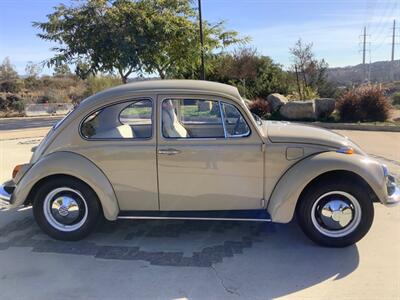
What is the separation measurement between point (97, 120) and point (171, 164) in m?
0.98

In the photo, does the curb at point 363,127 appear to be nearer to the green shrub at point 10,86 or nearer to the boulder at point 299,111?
the boulder at point 299,111

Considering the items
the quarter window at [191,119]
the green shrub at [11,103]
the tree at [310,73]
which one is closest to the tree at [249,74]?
the tree at [310,73]

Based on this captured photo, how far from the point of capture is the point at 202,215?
420cm

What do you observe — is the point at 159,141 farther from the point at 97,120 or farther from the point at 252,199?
the point at 252,199

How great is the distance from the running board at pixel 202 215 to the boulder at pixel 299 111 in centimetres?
1108

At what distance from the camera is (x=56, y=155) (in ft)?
13.9

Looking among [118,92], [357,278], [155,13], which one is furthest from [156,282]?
[155,13]

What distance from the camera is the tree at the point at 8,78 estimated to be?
112ft

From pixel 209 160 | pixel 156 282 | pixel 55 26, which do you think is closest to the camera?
pixel 156 282

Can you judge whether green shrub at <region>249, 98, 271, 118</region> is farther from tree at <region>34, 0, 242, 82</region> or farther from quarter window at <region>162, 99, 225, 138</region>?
quarter window at <region>162, 99, 225, 138</region>

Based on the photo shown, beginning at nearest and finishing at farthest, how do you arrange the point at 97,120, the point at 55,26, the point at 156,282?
the point at 156,282
the point at 97,120
the point at 55,26

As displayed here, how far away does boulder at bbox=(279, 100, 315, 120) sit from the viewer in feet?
47.7

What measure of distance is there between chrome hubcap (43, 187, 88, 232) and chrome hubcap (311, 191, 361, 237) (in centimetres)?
246

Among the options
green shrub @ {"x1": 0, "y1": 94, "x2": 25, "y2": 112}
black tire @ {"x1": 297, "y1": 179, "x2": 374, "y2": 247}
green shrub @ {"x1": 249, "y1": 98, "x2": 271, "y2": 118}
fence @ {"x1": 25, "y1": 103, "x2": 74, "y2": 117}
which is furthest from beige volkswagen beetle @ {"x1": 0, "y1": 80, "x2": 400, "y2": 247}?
green shrub @ {"x1": 0, "y1": 94, "x2": 25, "y2": 112}
